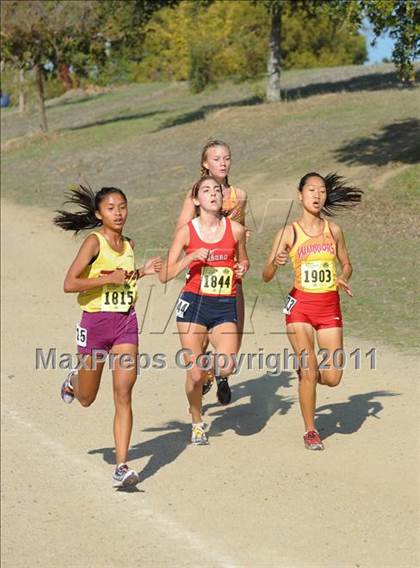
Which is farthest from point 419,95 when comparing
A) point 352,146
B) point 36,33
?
point 36,33

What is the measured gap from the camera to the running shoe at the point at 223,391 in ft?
42.3

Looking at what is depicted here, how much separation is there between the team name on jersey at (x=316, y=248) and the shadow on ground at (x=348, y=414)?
131 inches

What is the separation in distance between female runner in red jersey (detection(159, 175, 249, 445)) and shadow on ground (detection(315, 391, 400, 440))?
1.42 metres

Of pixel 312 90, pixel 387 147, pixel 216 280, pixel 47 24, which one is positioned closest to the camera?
pixel 216 280

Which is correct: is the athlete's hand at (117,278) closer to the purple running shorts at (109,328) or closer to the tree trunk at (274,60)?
the purple running shorts at (109,328)

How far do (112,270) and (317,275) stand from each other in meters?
1.52

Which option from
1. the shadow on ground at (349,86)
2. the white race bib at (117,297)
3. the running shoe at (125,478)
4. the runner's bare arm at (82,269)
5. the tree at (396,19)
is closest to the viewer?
the runner's bare arm at (82,269)

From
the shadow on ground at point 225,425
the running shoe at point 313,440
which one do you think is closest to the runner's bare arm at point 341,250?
the running shoe at point 313,440

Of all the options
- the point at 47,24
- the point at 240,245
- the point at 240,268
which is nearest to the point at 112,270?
the point at 240,268

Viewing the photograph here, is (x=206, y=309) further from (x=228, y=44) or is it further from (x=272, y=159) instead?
(x=228, y=44)

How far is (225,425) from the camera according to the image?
42.1ft

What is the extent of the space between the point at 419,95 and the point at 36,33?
15787 mm

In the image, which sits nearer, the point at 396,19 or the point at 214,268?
the point at 214,268

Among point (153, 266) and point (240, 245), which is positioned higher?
point (240, 245)
